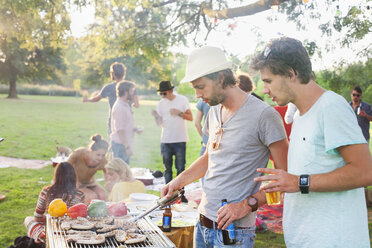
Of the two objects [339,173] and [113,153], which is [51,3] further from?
[339,173]

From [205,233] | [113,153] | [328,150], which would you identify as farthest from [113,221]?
[113,153]

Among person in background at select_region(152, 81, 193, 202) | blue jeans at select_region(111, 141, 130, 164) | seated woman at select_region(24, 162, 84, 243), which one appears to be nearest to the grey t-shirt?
seated woman at select_region(24, 162, 84, 243)

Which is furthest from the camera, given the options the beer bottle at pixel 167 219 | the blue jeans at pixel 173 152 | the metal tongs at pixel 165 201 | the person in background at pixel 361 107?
the person in background at pixel 361 107

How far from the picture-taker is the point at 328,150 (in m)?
1.55

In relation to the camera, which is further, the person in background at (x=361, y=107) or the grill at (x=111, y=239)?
the person in background at (x=361, y=107)

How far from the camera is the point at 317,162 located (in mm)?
1614

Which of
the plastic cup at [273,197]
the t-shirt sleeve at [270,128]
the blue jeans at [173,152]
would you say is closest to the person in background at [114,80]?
the blue jeans at [173,152]

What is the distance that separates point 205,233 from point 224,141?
1.93ft

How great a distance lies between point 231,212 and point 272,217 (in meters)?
4.17

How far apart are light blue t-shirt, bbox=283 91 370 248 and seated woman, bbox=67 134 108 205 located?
3622 mm

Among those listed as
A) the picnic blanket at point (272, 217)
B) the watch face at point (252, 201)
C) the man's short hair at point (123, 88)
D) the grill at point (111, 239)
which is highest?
the man's short hair at point (123, 88)

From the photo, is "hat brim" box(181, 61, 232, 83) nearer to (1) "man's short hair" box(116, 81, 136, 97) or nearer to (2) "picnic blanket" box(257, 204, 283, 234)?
(2) "picnic blanket" box(257, 204, 283, 234)

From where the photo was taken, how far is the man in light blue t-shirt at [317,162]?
1521mm

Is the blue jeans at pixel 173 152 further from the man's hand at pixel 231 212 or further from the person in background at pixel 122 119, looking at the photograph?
the man's hand at pixel 231 212
